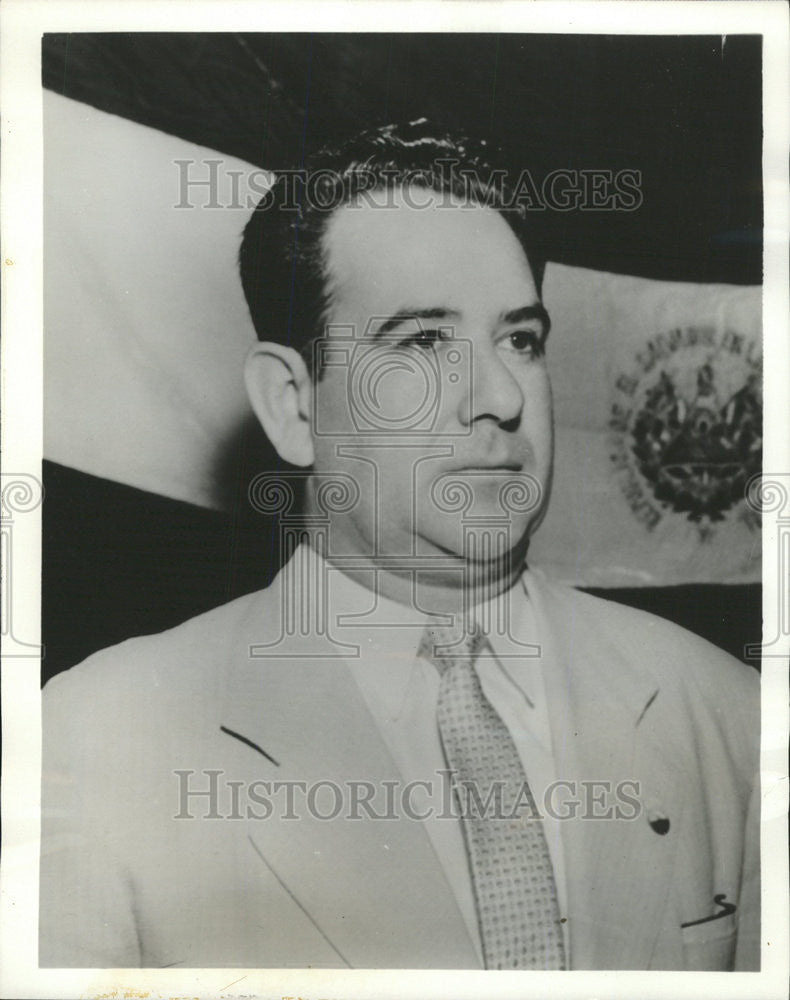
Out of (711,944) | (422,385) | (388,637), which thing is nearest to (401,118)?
(422,385)

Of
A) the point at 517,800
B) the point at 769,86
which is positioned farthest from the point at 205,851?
the point at 769,86

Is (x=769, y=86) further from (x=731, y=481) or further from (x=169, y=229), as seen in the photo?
(x=169, y=229)

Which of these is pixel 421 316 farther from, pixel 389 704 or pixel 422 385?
pixel 389 704

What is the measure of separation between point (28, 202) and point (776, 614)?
1566 mm

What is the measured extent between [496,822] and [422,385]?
30.6 inches

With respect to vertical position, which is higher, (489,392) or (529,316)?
(529,316)

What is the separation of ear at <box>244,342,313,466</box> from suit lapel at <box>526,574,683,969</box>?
18.8 inches

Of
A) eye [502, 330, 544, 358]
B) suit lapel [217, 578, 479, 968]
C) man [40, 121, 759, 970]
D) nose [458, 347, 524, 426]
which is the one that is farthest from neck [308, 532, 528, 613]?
eye [502, 330, 544, 358]

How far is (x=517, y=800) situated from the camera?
61.1 inches

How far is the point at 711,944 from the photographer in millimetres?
1575

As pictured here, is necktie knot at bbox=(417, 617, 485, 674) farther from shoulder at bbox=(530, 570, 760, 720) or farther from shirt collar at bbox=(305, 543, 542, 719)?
shoulder at bbox=(530, 570, 760, 720)

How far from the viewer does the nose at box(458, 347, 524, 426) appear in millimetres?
1547

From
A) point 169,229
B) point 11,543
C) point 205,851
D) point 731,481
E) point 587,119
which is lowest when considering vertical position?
point 205,851

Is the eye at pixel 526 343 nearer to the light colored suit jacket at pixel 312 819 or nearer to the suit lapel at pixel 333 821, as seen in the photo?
the light colored suit jacket at pixel 312 819
